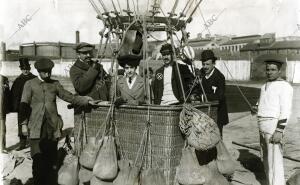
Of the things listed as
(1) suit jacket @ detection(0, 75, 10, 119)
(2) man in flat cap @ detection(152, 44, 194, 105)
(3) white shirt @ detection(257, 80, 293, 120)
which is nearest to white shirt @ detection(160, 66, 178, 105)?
(2) man in flat cap @ detection(152, 44, 194, 105)

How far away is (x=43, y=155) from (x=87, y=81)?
119 cm

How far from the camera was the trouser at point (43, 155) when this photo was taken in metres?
4.62

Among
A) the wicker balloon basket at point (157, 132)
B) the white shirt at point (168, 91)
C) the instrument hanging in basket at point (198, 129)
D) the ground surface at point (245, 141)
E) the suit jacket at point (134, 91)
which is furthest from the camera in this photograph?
the ground surface at point (245, 141)

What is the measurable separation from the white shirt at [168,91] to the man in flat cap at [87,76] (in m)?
0.77

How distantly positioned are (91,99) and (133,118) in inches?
23.3

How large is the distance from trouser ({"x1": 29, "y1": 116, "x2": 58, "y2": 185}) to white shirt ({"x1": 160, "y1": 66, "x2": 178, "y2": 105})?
1.54 metres

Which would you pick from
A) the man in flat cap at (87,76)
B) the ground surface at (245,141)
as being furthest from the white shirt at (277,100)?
the man in flat cap at (87,76)

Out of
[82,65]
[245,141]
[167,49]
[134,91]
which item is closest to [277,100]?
[167,49]

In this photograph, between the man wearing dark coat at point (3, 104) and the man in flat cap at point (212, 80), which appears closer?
the man in flat cap at point (212, 80)

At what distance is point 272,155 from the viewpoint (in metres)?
4.39

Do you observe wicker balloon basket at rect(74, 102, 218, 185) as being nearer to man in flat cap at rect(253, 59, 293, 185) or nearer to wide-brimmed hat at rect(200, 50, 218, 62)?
man in flat cap at rect(253, 59, 293, 185)

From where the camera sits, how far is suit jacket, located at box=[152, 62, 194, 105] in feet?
14.5

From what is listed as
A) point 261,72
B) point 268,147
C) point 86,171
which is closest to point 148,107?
point 86,171

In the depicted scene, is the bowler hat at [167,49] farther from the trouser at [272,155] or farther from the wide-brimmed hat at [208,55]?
the trouser at [272,155]
